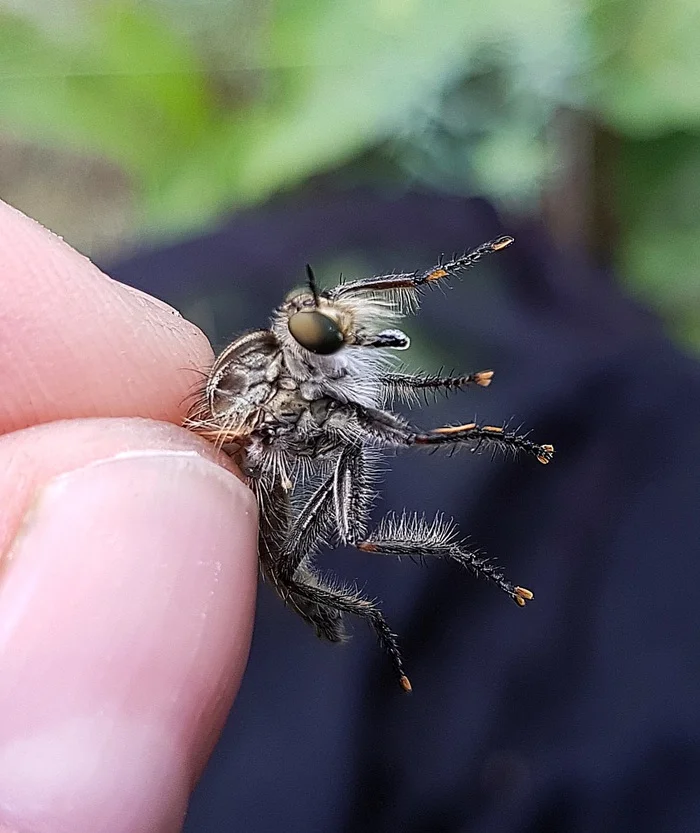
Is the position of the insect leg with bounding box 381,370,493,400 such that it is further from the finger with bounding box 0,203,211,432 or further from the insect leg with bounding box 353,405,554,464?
the finger with bounding box 0,203,211,432

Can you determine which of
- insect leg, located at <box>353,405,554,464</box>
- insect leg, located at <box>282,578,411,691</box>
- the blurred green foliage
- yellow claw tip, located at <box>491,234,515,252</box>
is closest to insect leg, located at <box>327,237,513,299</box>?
yellow claw tip, located at <box>491,234,515,252</box>

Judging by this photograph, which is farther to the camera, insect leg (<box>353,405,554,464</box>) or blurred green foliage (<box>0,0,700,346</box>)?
blurred green foliage (<box>0,0,700,346</box>)

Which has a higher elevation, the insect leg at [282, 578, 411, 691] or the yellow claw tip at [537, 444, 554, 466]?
the yellow claw tip at [537, 444, 554, 466]

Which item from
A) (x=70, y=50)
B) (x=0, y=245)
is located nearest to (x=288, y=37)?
(x=70, y=50)

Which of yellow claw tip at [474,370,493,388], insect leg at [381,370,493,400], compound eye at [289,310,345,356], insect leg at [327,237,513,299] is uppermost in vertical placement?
insect leg at [327,237,513,299]

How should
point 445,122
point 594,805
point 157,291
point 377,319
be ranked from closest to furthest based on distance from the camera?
point 377,319 → point 594,805 → point 157,291 → point 445,122

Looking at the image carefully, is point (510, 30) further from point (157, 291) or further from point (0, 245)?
point (0, 245)
